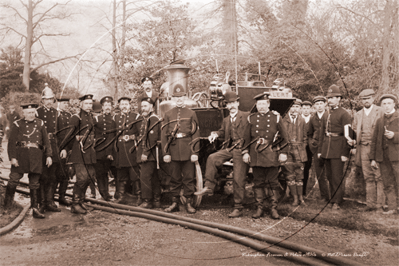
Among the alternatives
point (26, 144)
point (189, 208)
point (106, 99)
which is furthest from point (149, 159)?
point (26, 144)

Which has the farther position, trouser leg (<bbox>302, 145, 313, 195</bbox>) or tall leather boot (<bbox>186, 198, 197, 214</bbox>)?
trouser leg (<bbox>302, 145, 313, 195</bbox>)

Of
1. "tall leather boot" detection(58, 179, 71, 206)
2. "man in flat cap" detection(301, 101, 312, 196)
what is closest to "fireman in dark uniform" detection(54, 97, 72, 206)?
"tall leather boot" detection(58, 179, 71, 206)

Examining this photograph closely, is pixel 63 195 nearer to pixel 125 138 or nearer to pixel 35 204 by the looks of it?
pixel 35 204

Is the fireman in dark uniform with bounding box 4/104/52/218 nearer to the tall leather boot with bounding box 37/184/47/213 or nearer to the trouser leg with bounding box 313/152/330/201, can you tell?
the tall leather boot with bounding box 37/184/47/213

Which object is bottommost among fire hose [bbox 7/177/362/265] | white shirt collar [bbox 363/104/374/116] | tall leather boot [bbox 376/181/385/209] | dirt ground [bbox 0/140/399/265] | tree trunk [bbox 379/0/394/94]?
dirt ground [bbox 0/140/399/265]

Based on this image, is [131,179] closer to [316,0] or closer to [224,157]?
[224,157]

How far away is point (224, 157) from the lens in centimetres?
589

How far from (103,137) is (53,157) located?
0.96 meters

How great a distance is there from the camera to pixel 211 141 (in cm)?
546

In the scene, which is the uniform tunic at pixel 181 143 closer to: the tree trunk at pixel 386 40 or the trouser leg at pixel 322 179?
the trouser leg at pixel 322 179

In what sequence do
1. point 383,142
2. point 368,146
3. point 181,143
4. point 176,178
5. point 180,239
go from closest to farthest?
point 180,239 → point 383,142 → point 368,146 → point 181,143 → point 176,178

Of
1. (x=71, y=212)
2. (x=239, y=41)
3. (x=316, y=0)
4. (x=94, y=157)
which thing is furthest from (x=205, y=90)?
(x=71, y=212)

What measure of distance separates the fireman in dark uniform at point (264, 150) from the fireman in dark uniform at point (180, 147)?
950mm

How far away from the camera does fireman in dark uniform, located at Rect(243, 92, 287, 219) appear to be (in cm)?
516
